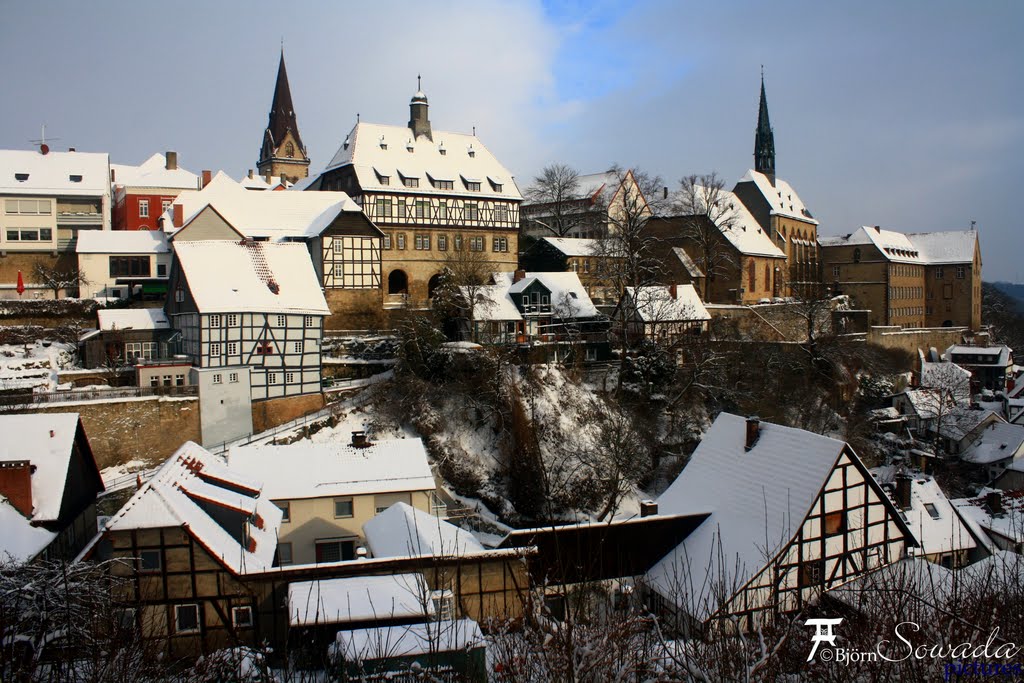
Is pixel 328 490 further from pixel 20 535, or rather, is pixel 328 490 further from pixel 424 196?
pixel 424 196

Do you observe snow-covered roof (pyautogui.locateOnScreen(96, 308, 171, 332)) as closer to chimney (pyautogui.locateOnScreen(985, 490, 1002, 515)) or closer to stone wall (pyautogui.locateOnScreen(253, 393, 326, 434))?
stone wall (pyautogui.locateOnScreen(253, 393, 326, 434))

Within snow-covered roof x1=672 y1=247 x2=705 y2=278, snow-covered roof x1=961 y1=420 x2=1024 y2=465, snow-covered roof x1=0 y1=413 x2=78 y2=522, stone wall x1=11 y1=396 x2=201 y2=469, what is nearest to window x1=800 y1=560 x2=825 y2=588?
snow-covered roof x1=0 y1=413 x2=78 y2=522

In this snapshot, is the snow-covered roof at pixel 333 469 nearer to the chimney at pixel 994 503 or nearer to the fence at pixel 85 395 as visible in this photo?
the fence at pixel 85 395

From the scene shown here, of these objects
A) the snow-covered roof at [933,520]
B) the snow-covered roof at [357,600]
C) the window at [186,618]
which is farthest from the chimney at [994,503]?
the window at [186,618]

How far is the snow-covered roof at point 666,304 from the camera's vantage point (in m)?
38.2

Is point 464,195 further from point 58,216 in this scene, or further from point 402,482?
point 402,482

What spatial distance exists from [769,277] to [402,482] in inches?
1638

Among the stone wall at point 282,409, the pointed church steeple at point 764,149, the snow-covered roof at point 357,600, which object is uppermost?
the pointed church steeple at point 764,149

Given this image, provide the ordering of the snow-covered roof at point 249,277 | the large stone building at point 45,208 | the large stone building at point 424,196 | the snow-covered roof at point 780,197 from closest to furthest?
the snow-covered roof at point 249,277 < the large stone building at point 45,208 < the large stone building at point 424,196 < the snow-covered roof at point 780,197

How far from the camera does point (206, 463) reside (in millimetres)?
17750

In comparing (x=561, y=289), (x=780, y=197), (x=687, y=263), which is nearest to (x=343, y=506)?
(x=561, y=289)

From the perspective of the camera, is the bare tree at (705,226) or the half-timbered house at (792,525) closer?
the half-timbered house at (792,525)

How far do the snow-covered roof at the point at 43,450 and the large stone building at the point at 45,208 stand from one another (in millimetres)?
21178

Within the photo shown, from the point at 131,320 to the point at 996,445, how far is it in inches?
1500
